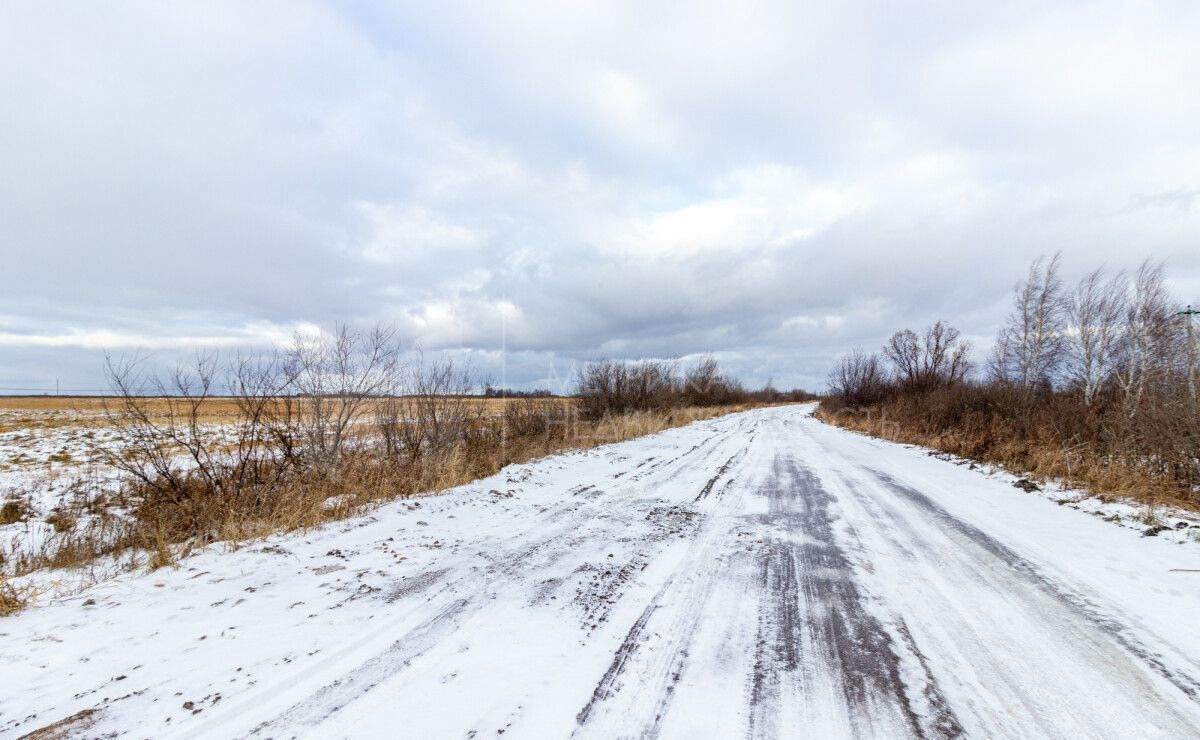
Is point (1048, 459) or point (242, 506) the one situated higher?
point (1048, 459)

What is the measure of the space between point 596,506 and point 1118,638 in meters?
5.14

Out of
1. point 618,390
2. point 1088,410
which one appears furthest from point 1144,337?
point 618,390

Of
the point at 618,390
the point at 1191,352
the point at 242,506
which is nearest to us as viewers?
the point at 242,506

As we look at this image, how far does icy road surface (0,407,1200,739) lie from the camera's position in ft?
7.43

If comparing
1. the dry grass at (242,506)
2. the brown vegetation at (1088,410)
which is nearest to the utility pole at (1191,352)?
the brown vegetation at (1088,410)

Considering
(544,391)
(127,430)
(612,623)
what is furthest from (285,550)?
(544,391)

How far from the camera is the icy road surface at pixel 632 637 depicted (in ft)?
7.43

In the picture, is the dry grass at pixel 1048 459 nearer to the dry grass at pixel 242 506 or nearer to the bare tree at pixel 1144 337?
the bare tree at pixel 1144 337

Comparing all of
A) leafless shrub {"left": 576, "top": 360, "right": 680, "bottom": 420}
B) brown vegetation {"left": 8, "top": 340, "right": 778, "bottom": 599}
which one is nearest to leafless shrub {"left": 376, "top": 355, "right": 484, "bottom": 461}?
brown vegetation {"left": 8, "top": 340, "right": 778, "bottom": 599}

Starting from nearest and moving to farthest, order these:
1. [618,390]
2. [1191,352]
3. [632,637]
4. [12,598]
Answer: [632,637] < [12,598] < [1191,352] < [618,390]

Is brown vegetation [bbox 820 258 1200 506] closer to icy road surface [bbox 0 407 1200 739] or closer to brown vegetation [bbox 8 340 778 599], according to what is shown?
icy road surface [bbox 0 407 1200 739]

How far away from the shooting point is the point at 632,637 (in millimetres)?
3025

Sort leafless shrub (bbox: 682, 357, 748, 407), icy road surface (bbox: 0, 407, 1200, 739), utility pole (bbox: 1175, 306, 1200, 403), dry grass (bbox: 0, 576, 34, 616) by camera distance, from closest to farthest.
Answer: icy road surface (bbox: 0, 407, 1200, 739)
dry grass (bbox: 0, 576, 34, 616)
utility pole (bbox: 1175, 306, 1200, 403)
leafless shrub (bbox: 682, 357, 748, 407)

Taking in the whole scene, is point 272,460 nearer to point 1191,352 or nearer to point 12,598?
point 12,598
